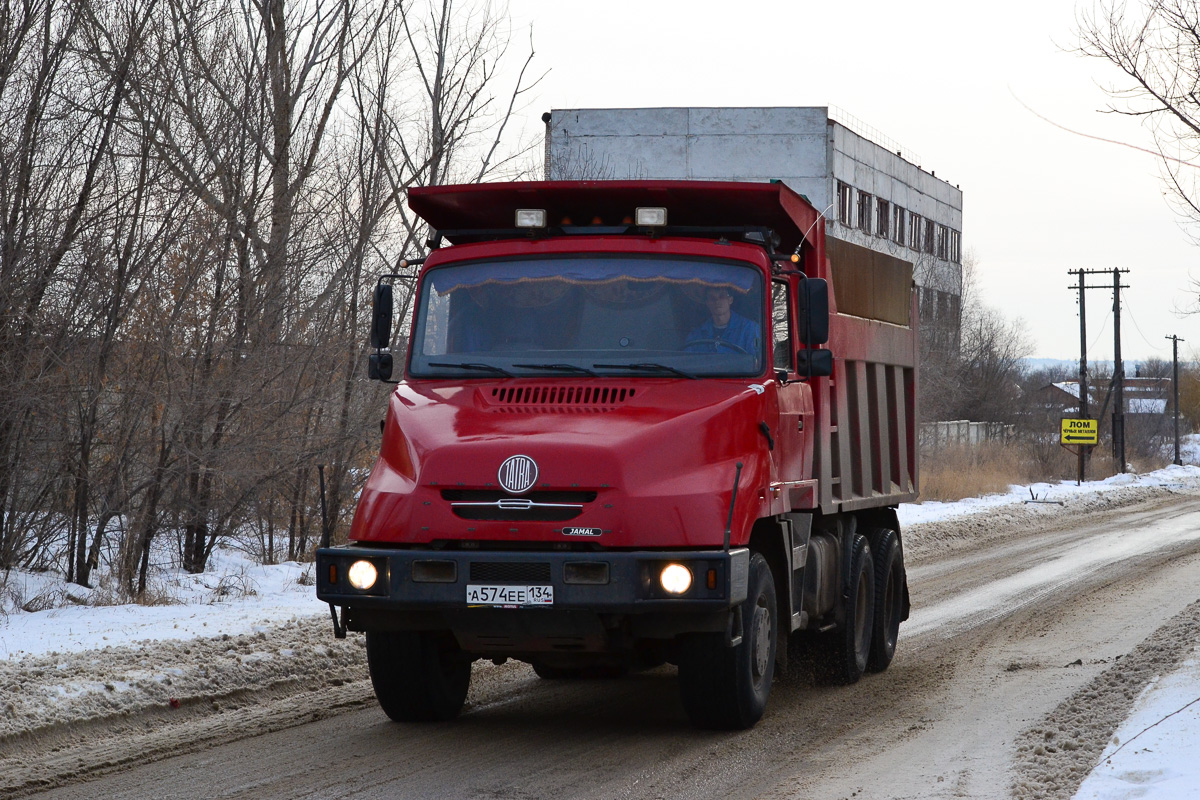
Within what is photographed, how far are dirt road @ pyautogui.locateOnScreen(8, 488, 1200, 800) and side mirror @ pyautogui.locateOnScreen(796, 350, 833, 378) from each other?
1.99 m

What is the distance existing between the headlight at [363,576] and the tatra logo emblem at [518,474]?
77 cm

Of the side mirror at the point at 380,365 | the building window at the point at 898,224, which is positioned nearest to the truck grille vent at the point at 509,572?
the side mirror at the point at 380,365

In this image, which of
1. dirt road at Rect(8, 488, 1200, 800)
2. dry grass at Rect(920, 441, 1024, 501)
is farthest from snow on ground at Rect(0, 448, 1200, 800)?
dry grass at Rect(920, 441, 1024, 501)

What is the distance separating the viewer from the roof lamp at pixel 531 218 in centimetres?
796

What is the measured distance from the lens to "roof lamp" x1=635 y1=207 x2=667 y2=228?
7852 millimetres

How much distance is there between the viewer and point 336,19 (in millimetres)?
17344

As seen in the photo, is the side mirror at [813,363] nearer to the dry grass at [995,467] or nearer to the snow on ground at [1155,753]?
the snow on ground at [1155,753]

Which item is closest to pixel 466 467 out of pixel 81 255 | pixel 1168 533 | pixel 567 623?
pixel 567 623

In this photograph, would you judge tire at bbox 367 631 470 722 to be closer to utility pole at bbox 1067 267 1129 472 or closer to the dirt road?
the dirt road

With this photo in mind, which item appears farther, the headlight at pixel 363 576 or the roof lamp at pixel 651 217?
the roof lamp at pixel 651 217

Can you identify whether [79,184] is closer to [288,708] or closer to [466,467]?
[288,708]

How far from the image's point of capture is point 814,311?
25.5ft

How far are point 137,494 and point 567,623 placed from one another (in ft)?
26.6

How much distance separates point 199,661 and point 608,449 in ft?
11.2
